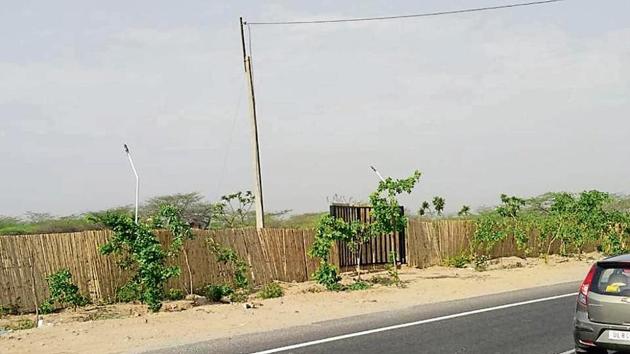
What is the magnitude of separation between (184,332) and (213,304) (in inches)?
152

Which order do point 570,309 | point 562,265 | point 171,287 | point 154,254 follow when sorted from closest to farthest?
point 570,309
point 154,254
point 171,287
point 562,265

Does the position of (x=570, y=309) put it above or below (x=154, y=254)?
below

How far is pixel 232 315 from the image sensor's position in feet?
47.8

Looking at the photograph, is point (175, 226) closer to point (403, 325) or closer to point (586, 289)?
point (403, 325)

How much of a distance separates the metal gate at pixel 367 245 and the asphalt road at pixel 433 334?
643 cm

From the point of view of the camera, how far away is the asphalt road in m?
10.4

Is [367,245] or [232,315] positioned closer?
[232,315]

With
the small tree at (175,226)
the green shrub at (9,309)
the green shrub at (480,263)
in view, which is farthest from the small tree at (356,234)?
the green shrub at (9,309)

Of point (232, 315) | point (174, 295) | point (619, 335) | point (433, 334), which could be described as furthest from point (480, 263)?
point (619, 335)

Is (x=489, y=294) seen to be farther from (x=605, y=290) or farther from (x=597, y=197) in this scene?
(x=597, y=197)

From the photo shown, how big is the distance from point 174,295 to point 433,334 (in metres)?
7.60

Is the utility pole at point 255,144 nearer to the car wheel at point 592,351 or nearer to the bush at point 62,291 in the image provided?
the bush at point 62,291

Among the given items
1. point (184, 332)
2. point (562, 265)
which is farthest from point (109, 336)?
point (562, 265)

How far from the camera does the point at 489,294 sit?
1767 centimetres
